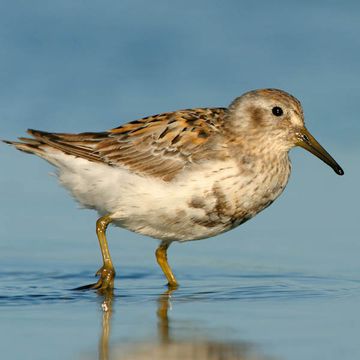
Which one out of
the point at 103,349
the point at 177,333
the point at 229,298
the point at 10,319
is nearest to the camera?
the point at 103,349

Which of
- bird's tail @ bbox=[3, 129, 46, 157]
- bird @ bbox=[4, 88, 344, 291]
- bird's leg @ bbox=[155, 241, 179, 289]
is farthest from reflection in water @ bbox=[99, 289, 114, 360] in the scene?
bird's tail @ bbox=[3, 129, 46, 157]

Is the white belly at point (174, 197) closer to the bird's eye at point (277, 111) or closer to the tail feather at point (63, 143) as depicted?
the tail feather at point (63, 143)

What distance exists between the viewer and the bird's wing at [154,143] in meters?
12.1

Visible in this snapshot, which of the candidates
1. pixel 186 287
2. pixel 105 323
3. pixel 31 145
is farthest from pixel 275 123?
pixel 105 323

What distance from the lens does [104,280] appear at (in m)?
12.1

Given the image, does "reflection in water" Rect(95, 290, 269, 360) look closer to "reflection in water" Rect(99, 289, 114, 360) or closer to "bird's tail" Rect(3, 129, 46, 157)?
"reflection in water" Rect(99, 289, 114, 360)

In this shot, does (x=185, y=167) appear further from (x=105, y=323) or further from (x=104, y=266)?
(x=105, y=323)

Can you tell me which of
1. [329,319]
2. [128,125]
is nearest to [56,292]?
[128,125]

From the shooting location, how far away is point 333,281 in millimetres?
12148

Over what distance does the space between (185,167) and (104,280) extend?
1.43 metres

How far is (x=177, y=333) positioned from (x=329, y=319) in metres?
1.46

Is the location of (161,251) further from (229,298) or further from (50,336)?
(50,336)

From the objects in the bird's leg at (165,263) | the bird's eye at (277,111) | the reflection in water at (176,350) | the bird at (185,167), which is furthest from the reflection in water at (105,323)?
the bird's eye at (277,111)

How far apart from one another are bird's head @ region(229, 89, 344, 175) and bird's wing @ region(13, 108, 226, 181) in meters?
0.28
